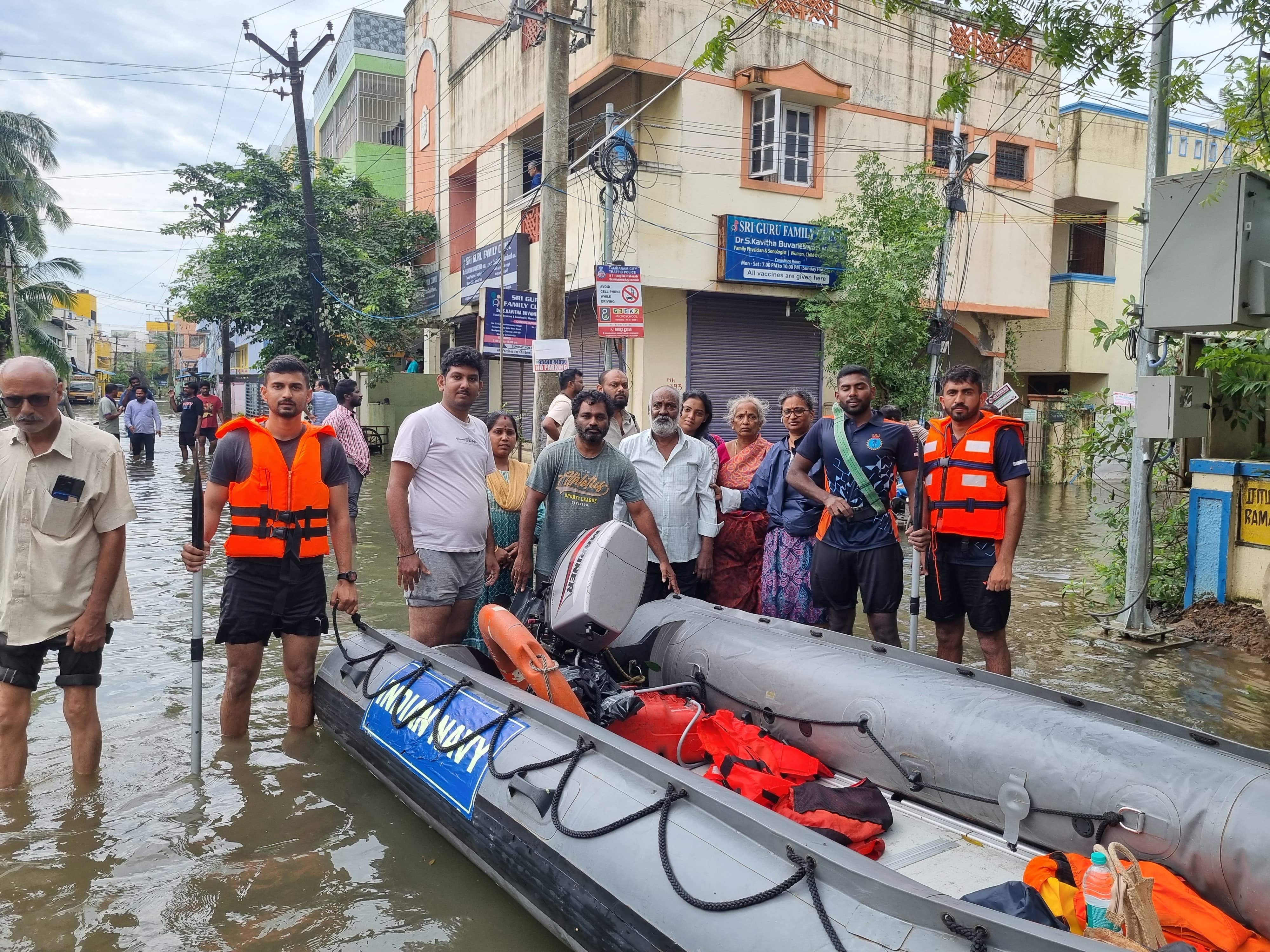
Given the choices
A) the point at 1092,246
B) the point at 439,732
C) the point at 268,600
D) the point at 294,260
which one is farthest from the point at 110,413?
the point at 1092,246

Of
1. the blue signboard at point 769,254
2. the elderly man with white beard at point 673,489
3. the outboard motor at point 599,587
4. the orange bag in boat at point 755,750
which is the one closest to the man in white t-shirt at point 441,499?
the outboard motor at point 599,587

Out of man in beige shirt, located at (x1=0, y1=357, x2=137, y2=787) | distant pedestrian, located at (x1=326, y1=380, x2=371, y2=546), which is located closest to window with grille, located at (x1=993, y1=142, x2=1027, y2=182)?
distant pedestrian, located at (x1=326, y1=380, x2=371, y2=546)

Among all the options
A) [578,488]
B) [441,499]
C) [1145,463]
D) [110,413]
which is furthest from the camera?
[110,413]

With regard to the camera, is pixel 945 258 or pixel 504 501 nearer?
pixel 504 501

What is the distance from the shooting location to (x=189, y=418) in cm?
1797

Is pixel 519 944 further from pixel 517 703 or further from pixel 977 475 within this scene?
pixel 977 475

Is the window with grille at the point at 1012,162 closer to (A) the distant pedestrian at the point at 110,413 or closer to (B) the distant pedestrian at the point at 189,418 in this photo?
(B) the distant pedestrian at the point at 189,418

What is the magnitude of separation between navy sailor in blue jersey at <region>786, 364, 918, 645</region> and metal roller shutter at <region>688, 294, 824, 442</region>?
9.39m

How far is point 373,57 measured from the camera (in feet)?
89.9

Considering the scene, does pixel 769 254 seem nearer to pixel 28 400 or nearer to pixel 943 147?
pixel 943 147

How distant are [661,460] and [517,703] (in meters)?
2.26

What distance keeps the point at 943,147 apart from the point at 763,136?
298 centimetres

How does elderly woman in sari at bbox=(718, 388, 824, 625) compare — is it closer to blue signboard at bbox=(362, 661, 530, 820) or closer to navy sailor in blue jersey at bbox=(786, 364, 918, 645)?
navy sailor in blue jersey at bbox=(786, 364, 918, 645)

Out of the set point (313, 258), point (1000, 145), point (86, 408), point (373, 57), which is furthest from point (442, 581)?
point (86, 408)
